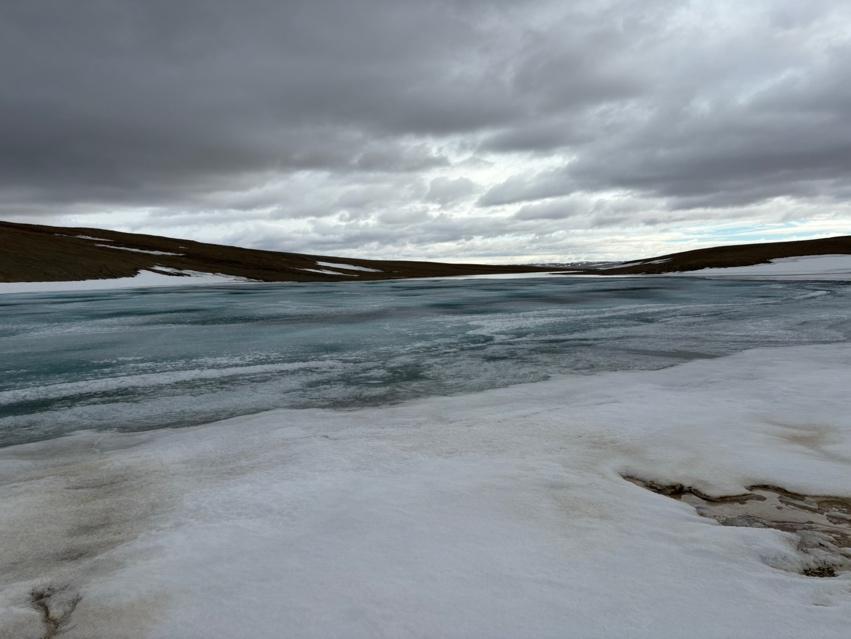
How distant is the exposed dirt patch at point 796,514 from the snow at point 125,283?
51.9 metres

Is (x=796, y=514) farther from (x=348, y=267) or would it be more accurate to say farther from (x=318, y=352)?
(x=348, y=267)

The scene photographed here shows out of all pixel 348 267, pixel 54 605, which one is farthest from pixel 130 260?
pixel 54 605

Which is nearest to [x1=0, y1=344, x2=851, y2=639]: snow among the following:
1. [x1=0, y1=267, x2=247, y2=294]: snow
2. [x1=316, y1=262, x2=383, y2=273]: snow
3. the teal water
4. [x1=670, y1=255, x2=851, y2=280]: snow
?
the teal water

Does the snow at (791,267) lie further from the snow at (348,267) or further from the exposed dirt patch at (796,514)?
the snow at (348,267)

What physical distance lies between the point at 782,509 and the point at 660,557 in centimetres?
162

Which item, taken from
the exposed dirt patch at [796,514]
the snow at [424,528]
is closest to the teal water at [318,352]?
the snow at [424,528]

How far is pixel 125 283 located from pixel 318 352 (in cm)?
5075

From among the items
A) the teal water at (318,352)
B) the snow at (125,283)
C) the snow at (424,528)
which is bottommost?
the teal water at (318,352)

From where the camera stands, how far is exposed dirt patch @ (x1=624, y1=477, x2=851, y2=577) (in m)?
3.68

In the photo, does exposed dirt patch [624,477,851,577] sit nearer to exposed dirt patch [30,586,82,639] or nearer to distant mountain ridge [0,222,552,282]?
exposed dirt patch [30,586,82,639]

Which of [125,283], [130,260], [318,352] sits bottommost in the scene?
[318,352]

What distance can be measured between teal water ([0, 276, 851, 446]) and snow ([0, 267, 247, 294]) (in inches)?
1095

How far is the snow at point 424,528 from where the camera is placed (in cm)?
295

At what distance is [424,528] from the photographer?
12.9 ft
